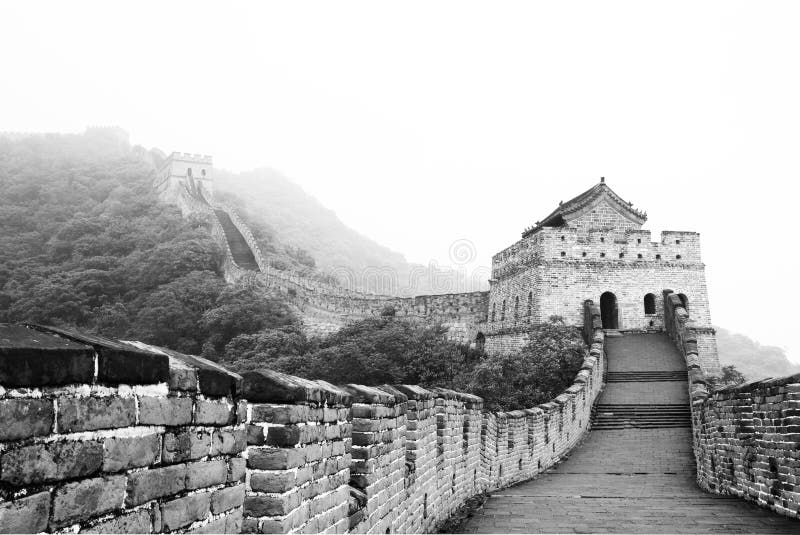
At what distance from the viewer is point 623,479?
42.1 ft

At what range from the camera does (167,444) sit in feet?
7.07

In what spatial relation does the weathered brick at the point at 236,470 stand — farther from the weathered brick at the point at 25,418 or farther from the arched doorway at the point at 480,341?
the arched doorway at the point at 480,341

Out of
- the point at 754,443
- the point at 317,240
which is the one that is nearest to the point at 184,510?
the point at 754,443

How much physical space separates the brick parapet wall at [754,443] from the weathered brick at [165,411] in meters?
7.71

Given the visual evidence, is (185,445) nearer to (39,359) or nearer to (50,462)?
(50,462)

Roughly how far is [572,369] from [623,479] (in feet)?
32.8

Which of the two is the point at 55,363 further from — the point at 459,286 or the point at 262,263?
the point at 459,286

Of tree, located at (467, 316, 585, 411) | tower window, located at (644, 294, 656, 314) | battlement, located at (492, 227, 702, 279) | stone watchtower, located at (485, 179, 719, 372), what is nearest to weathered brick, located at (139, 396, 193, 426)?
tree, located at (467, 316, 585, 411)

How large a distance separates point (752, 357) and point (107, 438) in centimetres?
7925

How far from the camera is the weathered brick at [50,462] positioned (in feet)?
5.21

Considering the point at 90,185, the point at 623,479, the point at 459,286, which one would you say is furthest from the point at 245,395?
the point at 459,286

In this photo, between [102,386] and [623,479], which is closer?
[102,386]

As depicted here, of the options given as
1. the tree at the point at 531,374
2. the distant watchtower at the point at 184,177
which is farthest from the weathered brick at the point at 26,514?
the distant watchtower at the point at 184,177

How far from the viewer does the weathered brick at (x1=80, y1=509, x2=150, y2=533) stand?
5.98 ft
